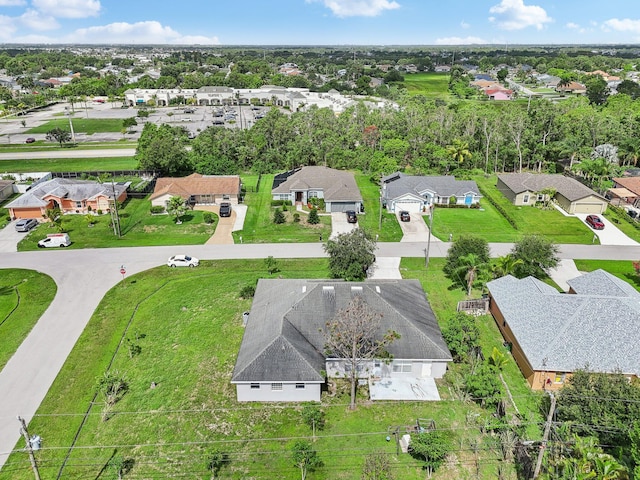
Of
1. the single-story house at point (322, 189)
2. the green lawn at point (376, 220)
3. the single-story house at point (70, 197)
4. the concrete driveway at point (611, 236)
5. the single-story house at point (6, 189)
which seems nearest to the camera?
the concrete driveway at point (611, 236)

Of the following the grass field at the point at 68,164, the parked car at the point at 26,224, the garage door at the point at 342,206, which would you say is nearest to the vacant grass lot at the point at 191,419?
the parked car at the point at 26,224

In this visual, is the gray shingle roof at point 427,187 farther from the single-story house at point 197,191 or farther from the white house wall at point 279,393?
the white house wall at point 279,393

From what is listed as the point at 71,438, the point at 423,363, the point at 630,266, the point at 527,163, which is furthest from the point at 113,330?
the point at 527,163

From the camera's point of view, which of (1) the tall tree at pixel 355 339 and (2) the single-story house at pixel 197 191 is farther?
(2) the single-story house at pixel 197 191

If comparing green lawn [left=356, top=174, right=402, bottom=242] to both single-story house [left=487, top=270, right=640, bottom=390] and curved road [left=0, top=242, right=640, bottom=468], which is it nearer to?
curved road [left=0, top=242, right=640, bottom=468]

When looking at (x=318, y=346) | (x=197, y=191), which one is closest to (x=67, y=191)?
(x=197, y=191)

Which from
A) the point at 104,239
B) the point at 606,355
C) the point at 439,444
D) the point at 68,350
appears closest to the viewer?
the point at 439,444

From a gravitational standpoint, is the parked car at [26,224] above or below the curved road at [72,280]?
above

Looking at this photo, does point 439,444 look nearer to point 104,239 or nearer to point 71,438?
point 71,438
